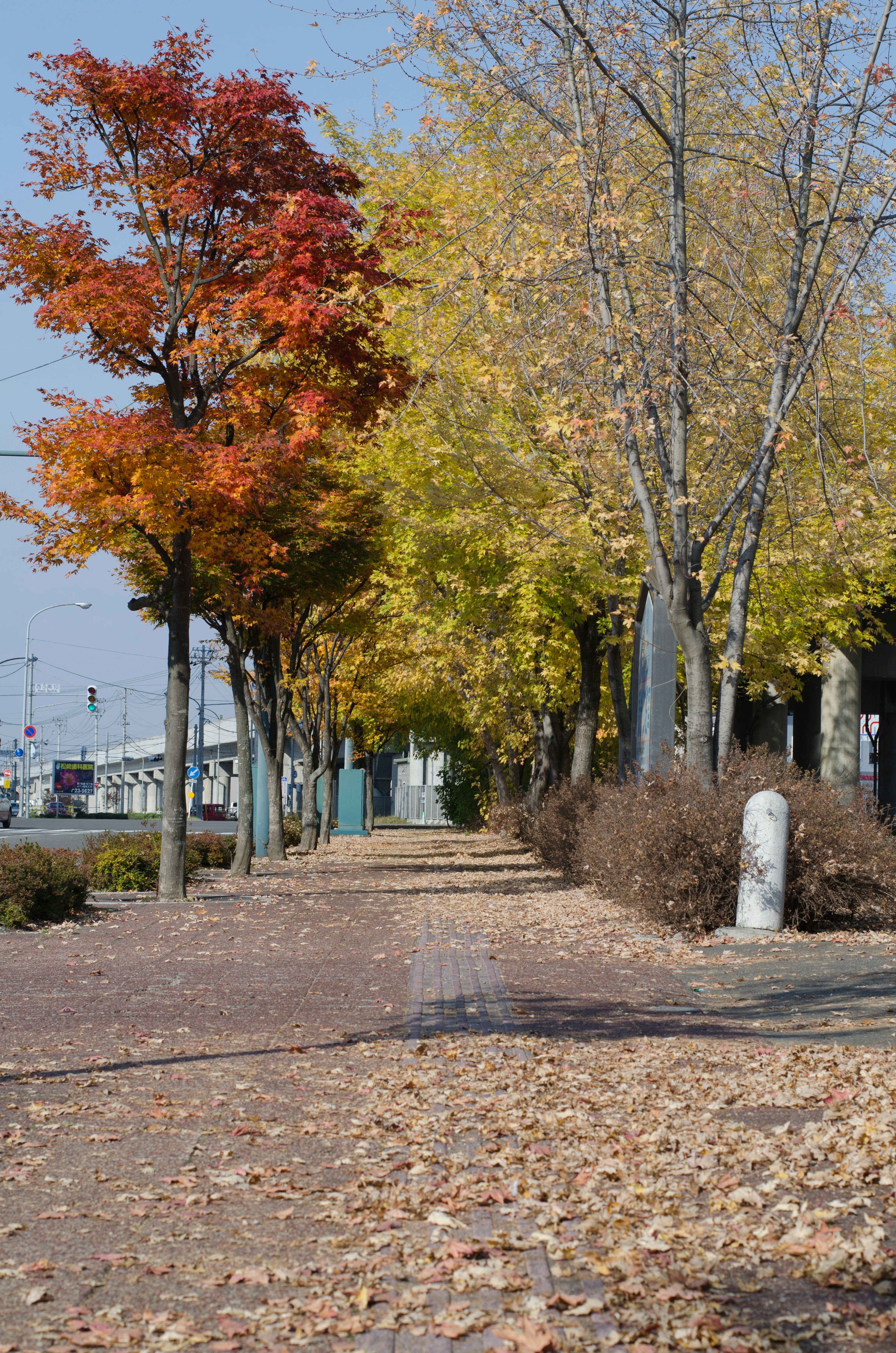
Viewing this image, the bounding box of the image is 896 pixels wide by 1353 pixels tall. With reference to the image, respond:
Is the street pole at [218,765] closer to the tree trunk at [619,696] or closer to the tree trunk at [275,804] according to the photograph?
the tree trunk at [275,804]

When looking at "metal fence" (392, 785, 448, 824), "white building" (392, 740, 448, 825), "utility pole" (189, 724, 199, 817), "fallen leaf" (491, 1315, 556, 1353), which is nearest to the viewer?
"fallen leaf" (491, 1315, 556, 1353)

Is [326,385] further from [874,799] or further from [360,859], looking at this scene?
[360,859]

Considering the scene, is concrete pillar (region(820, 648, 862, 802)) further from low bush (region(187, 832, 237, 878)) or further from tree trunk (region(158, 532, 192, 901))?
tree trunk (region(158, 532, 192, 901))

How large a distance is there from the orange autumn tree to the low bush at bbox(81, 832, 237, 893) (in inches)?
65.7

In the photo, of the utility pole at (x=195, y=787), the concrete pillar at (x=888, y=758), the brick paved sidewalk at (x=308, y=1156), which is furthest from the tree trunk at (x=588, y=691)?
the utility pole at (x=195, y=787)

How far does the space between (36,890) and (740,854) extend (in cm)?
701

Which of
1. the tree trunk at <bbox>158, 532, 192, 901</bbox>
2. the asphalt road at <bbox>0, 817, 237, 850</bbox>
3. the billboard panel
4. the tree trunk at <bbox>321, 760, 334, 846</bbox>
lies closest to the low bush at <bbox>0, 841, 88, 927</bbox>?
the tree trunk at <bbox>158, 532, 192, 901</bbox>

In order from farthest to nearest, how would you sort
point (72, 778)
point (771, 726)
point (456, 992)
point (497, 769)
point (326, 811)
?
point (72, 778)
point (497, 769)
point (771, 726)
point (326, 811)
point (456, 992)

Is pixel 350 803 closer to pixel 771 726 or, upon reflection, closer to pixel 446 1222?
pixel 771 726

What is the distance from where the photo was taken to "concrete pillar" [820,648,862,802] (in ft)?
102

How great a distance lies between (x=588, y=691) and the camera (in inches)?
875

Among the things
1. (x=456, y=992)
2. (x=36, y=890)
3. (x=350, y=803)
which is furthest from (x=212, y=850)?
(x=350, y=803)

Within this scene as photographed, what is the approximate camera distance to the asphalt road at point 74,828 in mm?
35906

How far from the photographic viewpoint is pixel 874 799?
1314 centimetres
